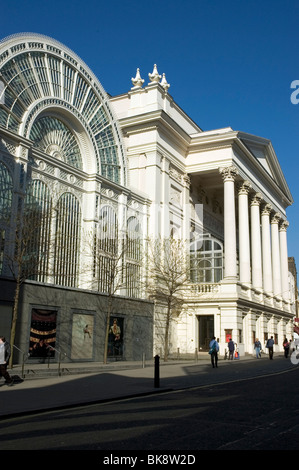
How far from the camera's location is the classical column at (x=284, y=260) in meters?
55.8

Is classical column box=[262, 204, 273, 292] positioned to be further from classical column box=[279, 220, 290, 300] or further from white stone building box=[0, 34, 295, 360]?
classical column box=[279, 220, 290, 300]

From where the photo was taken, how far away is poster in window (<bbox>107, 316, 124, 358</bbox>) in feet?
91.0

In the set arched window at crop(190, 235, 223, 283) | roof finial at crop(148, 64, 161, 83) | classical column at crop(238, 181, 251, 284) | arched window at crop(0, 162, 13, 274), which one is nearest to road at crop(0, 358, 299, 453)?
arched window at crop(0, 162, 13, 274)

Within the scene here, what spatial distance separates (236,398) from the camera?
1221 centimetres

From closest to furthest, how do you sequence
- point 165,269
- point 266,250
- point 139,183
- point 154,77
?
point 165,269 < point 139,183 < point 154,77 < point 266,250

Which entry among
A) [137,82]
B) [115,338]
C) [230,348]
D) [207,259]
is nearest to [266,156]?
[207,259]

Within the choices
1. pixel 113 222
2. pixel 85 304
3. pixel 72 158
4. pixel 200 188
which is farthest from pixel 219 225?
pixel 85 304

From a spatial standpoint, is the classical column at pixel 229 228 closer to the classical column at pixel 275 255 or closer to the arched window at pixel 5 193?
the classical column at pixel 275 255

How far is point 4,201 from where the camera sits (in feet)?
77.1

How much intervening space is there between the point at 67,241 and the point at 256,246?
84.1ft

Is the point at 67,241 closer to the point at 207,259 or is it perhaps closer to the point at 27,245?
the point at 27,245

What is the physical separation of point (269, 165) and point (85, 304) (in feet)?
117

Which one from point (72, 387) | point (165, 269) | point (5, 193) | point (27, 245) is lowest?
point (72, 387)

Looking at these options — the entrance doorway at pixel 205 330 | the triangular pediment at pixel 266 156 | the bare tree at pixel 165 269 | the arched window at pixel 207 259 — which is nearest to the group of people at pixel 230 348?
the bare tree at pixel 165 269
